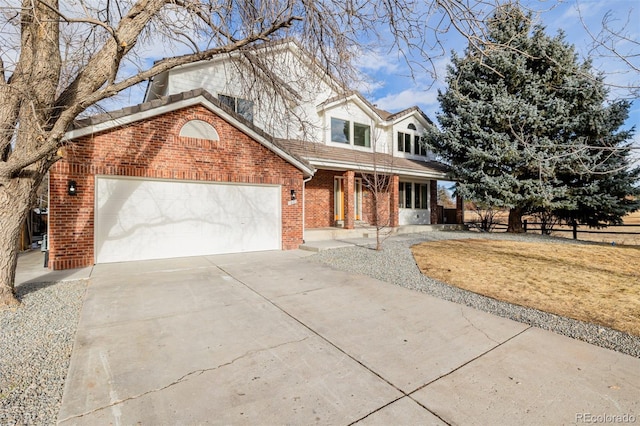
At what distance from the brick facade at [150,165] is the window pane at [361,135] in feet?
19.3

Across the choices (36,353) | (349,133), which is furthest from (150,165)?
(349,133)

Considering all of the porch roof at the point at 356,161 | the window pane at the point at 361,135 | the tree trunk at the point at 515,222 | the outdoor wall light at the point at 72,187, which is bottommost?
the tree trunk at the point at 515,222

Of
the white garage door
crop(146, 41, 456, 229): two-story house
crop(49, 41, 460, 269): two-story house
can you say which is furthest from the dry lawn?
the white garage door

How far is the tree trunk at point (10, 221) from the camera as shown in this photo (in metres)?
4.23

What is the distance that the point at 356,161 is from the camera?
1241 centimetres

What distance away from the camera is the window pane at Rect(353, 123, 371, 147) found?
48.6 feet

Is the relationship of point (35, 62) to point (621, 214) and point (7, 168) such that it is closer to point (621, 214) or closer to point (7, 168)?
point (7, 168)

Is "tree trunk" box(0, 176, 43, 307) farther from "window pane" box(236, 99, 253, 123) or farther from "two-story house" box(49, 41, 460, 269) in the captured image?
"window pane" box(236, 99, 253, 123)

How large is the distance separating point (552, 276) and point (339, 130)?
10401 millimetres

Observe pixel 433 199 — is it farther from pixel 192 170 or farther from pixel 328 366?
pixel 328 366

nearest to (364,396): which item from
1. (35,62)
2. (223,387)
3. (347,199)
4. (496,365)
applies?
(223,387)

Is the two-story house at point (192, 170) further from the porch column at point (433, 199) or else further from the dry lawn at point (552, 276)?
the porch column at point (433, 199)
